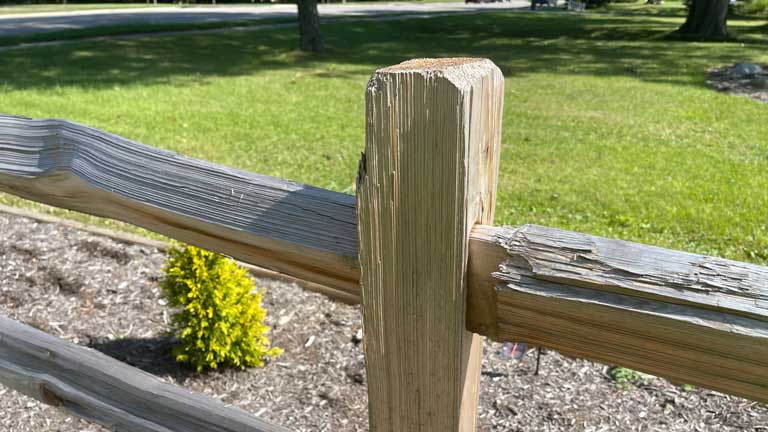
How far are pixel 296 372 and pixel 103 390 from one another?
1.69 m

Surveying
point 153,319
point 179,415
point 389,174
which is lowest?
point 153,319

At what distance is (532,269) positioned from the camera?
43.1 inches

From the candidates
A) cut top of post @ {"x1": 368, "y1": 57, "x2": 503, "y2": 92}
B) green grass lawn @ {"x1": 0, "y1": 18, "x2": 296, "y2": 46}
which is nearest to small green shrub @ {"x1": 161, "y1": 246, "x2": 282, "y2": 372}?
cut top of post @ {"x1": 368, "y1": 57, "x2": 503, "y2": 92}

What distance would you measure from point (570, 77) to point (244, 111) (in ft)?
21.0

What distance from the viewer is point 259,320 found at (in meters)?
3.22

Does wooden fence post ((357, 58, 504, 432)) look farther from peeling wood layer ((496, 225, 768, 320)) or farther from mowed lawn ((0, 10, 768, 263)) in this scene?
mowed lawn ((0, 10, 768, 263))

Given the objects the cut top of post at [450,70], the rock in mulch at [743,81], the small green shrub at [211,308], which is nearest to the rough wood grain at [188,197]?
the cut top of post at [450,70]

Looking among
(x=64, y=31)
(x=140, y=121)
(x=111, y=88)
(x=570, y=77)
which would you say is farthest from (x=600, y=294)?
(x=64, y=31)

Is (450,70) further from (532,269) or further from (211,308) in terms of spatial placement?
(211,308)

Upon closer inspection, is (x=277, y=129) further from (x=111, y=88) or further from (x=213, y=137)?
(x=111, y=88)

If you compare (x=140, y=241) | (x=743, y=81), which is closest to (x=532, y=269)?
(x=140, y=241)

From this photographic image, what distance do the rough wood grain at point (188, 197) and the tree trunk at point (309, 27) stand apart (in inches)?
551

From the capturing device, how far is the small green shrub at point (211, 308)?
121 inches

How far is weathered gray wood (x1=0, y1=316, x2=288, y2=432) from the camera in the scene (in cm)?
151
